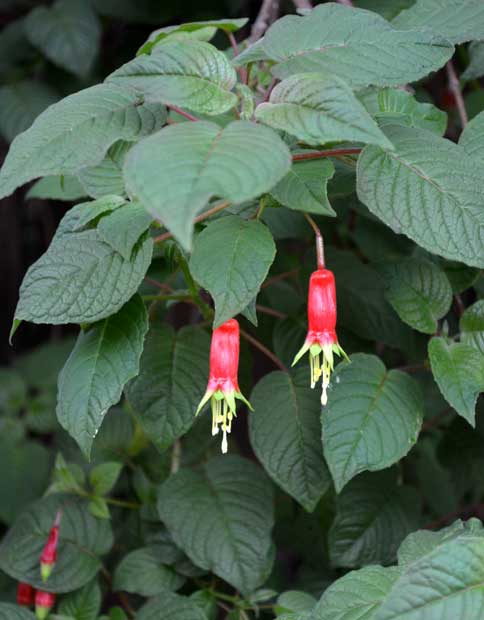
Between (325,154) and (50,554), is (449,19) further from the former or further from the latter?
(50,554)

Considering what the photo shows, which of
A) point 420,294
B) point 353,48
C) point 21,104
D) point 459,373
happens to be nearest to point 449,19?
point 353,48

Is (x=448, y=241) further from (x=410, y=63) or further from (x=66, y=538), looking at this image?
(x=66, y=538)

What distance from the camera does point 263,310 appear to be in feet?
4.84

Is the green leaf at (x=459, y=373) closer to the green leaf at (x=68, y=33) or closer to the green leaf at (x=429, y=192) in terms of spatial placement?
the green leaf at (x=429, y=192)

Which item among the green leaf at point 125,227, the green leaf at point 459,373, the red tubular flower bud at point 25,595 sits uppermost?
the green leaf at point 125,227

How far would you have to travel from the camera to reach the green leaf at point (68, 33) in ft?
6.36

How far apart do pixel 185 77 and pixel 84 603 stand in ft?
2.61

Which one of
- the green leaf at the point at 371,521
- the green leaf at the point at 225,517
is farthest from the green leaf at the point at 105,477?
the green leaf at the point at 371,521

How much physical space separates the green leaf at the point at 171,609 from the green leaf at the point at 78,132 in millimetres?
619

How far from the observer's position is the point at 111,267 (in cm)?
109

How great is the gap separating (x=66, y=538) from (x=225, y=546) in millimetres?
266

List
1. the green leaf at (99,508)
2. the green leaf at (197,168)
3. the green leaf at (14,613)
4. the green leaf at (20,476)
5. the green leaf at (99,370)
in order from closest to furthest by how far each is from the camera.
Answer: the green leaf at (197,168) → the green leaf at (99,370) → the green leaf at (14,613) → the green leaf at (99,508) → the green leaf at (20,476)

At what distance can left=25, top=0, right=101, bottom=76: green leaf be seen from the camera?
194 cm

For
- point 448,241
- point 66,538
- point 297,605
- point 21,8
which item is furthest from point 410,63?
point 21,8
